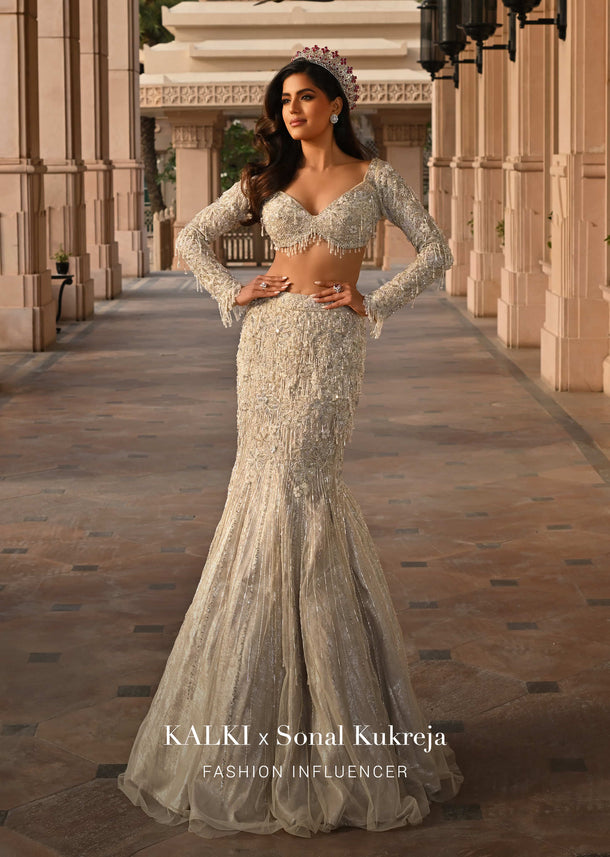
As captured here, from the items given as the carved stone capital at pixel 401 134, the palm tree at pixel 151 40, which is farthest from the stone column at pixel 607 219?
the palm tree at pixel 151 40

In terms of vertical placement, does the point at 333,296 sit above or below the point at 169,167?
below

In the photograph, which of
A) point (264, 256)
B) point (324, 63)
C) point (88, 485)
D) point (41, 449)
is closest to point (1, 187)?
point (41, 449)

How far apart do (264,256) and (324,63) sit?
26419 mm

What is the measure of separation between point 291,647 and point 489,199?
15.5 m

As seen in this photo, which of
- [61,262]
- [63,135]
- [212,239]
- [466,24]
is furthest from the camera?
[63,135]

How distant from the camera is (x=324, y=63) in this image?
416 centimetres

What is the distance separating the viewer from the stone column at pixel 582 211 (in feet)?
39.1

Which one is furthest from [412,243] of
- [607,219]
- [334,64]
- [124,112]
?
[124,112]

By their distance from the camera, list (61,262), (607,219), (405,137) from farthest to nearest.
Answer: (405,137), (61,262), (607,219)

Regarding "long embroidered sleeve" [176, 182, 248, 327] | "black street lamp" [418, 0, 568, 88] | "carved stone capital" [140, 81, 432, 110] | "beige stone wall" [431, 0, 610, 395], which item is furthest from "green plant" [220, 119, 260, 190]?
"long embroidered sleeve" [176, 182, 248, 327]

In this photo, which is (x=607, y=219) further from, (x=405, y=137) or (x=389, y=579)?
(x=405, y=137)

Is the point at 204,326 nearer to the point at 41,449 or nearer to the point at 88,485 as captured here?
the point at 41,449

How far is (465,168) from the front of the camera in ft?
71.5

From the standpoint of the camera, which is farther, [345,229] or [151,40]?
[151,40]
